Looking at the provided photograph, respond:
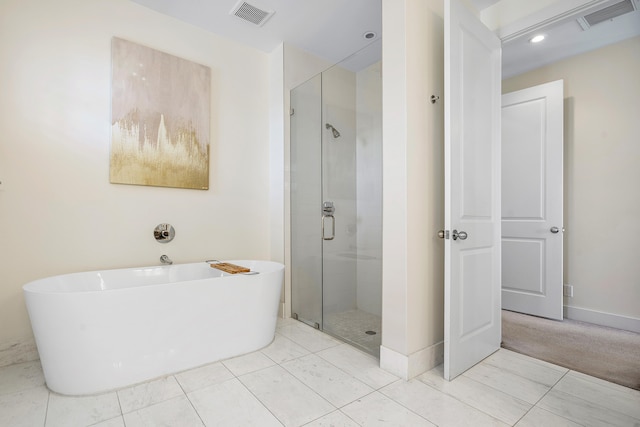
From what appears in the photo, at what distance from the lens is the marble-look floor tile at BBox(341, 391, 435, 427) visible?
146cm

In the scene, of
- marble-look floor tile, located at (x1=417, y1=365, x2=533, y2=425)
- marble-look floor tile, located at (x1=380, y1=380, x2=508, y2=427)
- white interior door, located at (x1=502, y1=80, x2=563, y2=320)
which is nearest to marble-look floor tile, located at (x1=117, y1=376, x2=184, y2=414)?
marble-look floor tile, located at (x1=380, y1=380, x2=508, y2=427)

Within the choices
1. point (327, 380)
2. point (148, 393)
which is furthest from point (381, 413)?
point (148, 393)

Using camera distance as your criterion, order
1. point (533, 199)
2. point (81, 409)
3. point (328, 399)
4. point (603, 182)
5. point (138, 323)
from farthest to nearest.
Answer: point (533, 199), point (603, 182), point (138, 323), point (328, 399), point (81, 409)

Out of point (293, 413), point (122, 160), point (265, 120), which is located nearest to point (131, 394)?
point (293, 413)

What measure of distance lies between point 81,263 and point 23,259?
0.31 metres

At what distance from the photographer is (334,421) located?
→ 1472mm

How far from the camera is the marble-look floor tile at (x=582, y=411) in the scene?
1.48 metres

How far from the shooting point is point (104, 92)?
234 centimetres

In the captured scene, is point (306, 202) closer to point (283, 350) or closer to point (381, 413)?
point (283, 350)

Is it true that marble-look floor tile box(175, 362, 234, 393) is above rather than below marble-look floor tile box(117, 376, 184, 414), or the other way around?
below

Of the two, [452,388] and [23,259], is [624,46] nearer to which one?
[452,388]

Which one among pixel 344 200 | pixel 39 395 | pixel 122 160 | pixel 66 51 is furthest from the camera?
pixel 344 200

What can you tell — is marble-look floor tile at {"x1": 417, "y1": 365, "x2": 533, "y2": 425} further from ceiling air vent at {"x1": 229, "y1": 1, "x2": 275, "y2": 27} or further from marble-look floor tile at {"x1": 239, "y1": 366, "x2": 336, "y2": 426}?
ceiling air vent at {"x1": 229, "y1": 1, "x2": 275, "y2": 27}

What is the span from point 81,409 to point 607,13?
4232 millimetres
